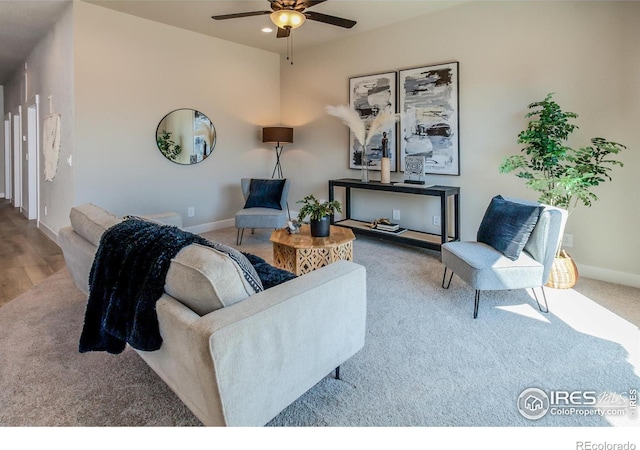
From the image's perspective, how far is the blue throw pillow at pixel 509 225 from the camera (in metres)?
2.64

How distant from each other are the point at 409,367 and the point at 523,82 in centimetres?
313

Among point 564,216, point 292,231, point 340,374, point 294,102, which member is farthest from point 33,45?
point 564,216

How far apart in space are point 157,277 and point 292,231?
2.12 meters

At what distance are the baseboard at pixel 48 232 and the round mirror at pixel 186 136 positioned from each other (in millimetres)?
1740

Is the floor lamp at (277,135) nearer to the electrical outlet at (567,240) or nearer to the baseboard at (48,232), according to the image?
the baseboard at (48,232)

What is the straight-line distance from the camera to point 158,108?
185 inches

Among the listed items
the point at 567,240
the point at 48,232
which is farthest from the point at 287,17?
the point at 48,232

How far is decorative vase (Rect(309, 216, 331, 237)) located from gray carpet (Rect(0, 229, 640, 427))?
723 millimetres

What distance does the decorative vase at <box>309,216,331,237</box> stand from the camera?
3377 mm

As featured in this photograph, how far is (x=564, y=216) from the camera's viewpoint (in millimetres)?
2668

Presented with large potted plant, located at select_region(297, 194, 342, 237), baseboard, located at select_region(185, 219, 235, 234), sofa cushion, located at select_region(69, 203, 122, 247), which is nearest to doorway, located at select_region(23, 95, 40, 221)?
baseboard, located at select_region(185, 219, 235, 234)

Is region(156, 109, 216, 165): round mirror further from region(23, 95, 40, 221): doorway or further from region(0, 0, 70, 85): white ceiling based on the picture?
region(23, 95, 40, 221): doorway

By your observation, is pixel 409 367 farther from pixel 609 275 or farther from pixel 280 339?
pixel 609 275

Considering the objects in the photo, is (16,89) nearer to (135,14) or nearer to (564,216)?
(135,14)
